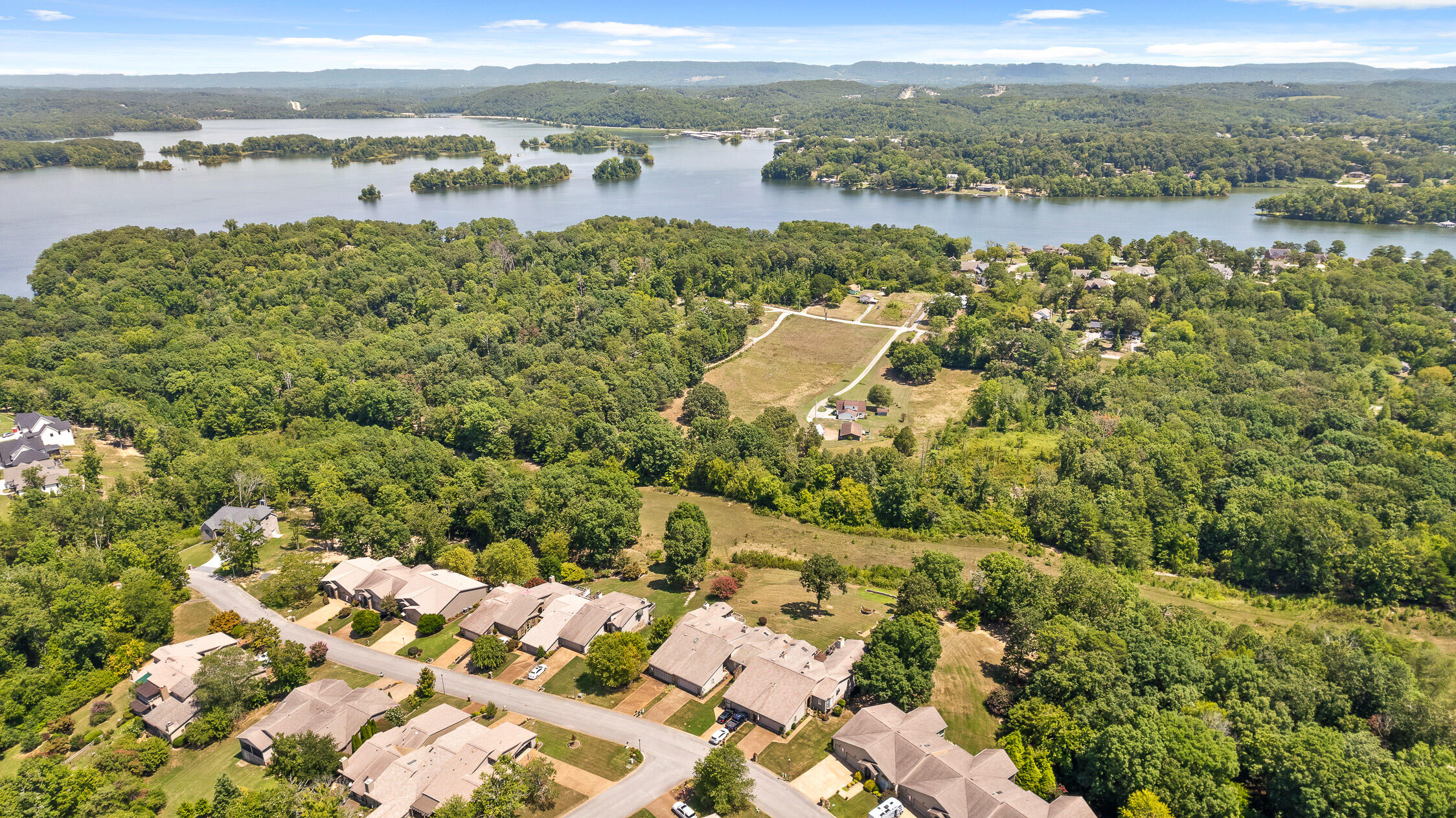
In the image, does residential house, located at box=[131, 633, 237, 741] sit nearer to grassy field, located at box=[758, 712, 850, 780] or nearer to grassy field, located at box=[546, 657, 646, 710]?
grassy field, located at box=[546, 657, 646, 710]

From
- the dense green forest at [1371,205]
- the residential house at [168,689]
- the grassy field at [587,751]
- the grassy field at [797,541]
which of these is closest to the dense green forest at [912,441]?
the grassy field at [797,541]

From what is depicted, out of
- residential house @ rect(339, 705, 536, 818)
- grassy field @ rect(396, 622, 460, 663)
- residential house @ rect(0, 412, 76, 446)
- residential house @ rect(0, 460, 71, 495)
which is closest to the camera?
residential house @ rect(339, 705, 536, 818)

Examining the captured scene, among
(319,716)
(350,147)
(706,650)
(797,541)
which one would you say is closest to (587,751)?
(706,650)

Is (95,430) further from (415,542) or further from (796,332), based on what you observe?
(796,332)

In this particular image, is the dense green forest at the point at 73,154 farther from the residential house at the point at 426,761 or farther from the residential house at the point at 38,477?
the residential house at the point at 426,761

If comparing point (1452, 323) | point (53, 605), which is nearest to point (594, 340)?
point (53, 605)

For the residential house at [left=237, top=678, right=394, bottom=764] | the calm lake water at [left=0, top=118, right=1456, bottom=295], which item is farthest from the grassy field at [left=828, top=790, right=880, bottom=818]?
the calm lake water at [left=0, top=118, right=1456, bottom=295]

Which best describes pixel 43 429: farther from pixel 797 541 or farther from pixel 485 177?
pixel 485 177
